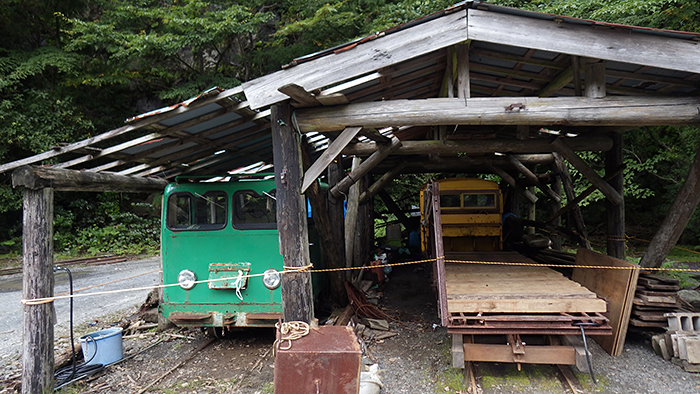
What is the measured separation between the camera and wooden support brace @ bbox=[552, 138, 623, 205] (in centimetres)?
613

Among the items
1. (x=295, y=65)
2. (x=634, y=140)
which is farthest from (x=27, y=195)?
(x=634, y=140)

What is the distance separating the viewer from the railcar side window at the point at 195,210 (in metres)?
5.75

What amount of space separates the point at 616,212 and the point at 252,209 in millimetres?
6358

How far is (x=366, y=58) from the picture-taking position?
432 centimetres

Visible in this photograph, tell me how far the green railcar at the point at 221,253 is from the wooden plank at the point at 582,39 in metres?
3.40

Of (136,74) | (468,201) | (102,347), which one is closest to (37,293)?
(102,347)

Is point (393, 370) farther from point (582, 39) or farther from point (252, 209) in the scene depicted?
point (582, 39)

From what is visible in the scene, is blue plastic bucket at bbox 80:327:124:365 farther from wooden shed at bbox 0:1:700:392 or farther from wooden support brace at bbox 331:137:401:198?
wooden support brace at bbox 331:137:401:198

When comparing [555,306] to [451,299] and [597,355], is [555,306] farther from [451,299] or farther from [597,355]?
[597,355]

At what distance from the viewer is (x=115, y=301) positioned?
846 centimetres

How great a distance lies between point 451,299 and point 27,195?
4.70 m

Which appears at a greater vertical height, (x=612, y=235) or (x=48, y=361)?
(x=612, y=235)

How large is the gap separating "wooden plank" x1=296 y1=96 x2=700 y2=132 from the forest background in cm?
716

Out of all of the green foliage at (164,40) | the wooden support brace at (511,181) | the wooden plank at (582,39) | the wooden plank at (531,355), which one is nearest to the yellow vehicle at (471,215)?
the wooden support brace at (511,181)
